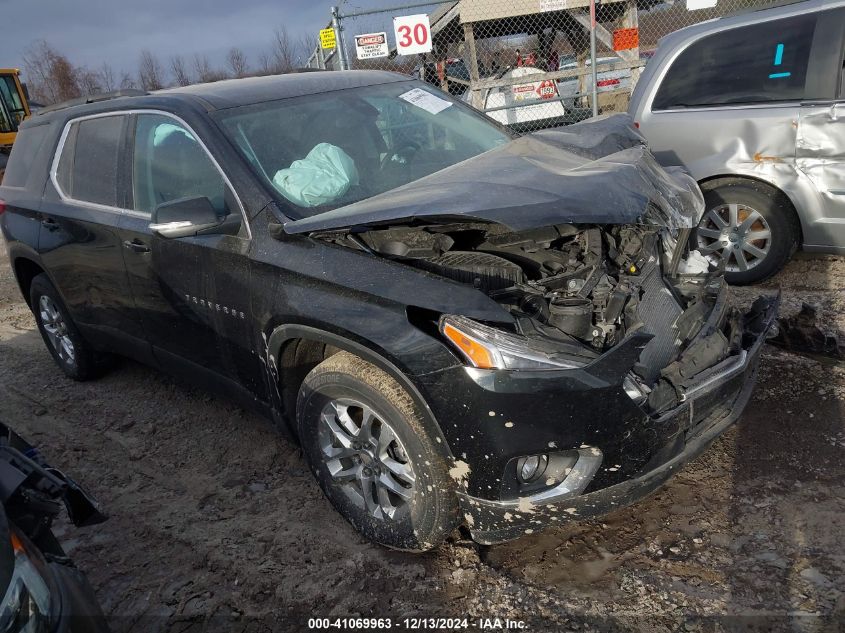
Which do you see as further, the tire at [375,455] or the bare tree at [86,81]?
the bare tree at [86,81]

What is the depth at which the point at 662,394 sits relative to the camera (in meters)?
2.37

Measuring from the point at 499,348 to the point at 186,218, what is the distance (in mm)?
1499

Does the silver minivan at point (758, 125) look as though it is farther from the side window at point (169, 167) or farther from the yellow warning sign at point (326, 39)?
the yellow warning sign at point (326, 39)

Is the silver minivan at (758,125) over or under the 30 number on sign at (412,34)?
under

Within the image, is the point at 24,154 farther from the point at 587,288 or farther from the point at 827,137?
the point at 827,137

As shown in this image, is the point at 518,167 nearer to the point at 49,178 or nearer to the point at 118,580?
the point at 118,580

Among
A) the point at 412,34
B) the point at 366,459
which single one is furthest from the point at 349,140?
the point at 412,34

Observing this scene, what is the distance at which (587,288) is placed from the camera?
100 inches

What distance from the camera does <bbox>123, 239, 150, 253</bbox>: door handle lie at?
3.37m

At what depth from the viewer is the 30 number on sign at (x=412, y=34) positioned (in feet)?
26.1

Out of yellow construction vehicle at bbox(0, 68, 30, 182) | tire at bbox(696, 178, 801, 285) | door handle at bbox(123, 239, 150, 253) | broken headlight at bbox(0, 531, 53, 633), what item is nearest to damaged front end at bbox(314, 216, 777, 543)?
broken headlight at bbox(0, 531, 53, 633)

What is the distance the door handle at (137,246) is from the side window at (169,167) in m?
0.18

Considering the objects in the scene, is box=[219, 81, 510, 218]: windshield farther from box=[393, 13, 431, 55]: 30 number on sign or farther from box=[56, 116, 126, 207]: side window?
box=[393, 13, 431, 55]: 30 number on sign

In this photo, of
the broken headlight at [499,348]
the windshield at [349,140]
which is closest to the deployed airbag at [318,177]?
the windshield at [349,140]
